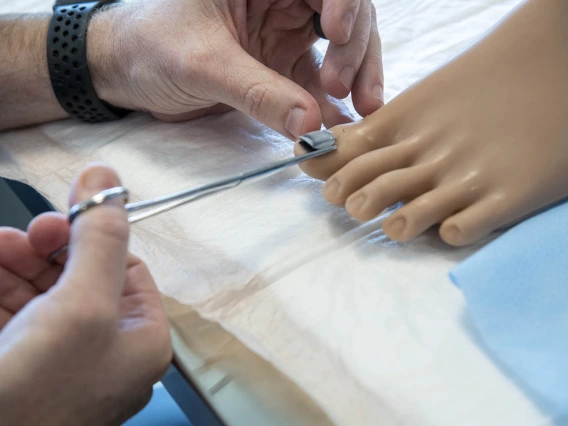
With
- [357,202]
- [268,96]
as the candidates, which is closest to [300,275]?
[357,202]

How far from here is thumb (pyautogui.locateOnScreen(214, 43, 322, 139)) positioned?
523 mm

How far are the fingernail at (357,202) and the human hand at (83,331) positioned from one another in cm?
19

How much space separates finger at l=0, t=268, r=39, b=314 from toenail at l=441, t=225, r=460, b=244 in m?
0.34

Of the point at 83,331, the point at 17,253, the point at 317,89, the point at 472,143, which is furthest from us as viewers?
the point at 317,89

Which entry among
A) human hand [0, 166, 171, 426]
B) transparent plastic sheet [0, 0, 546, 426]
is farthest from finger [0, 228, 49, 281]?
transparent plastic sheet [0, 0, 546, 426]

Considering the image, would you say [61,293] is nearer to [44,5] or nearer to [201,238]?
[201,238]

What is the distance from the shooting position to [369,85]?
0.62 meters

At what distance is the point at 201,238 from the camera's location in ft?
1.62

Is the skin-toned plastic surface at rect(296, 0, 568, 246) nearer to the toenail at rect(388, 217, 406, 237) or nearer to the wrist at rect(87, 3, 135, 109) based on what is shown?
the toenail at rect(388, 217, 406, 237)

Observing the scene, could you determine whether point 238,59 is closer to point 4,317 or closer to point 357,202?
point 357,202

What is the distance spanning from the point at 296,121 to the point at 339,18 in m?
0.15

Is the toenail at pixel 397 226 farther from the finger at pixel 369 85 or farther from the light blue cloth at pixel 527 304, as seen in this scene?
the finger at pixel 369 85

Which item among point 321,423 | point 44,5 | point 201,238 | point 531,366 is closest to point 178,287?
point 201,238

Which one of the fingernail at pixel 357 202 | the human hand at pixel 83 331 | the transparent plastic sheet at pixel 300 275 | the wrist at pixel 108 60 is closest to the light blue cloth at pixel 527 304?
the transparent plastic sheet at pixel 300 275
